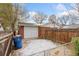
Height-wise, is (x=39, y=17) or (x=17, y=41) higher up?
(x=39, y=17)

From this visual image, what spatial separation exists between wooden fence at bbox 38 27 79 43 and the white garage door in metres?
0.05

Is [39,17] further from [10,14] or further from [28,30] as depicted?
[10,14]

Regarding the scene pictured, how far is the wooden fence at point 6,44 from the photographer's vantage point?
2332 mm

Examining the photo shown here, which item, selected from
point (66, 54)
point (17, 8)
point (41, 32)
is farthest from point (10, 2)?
point (66, 54)

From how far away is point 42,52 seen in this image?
7.83 feet

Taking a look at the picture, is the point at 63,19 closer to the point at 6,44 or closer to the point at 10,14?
the point at 10,14

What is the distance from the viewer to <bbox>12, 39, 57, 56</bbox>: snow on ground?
2.37m

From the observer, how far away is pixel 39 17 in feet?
7.84

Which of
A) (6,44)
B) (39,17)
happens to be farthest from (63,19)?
(6,44)

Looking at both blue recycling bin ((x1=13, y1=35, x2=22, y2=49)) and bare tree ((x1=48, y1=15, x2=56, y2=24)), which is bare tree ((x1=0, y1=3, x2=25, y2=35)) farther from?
bare tree ((x1=48, y1=15, x2=56, y2=24))

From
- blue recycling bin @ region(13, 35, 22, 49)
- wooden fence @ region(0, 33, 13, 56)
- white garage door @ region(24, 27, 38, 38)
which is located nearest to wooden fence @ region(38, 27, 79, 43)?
white garage door @ region(24, 27, 38, 38)

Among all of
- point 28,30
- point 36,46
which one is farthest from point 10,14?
point 36,46

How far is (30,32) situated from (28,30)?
1.5 inches

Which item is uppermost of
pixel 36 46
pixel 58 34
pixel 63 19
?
pixel 63 19
